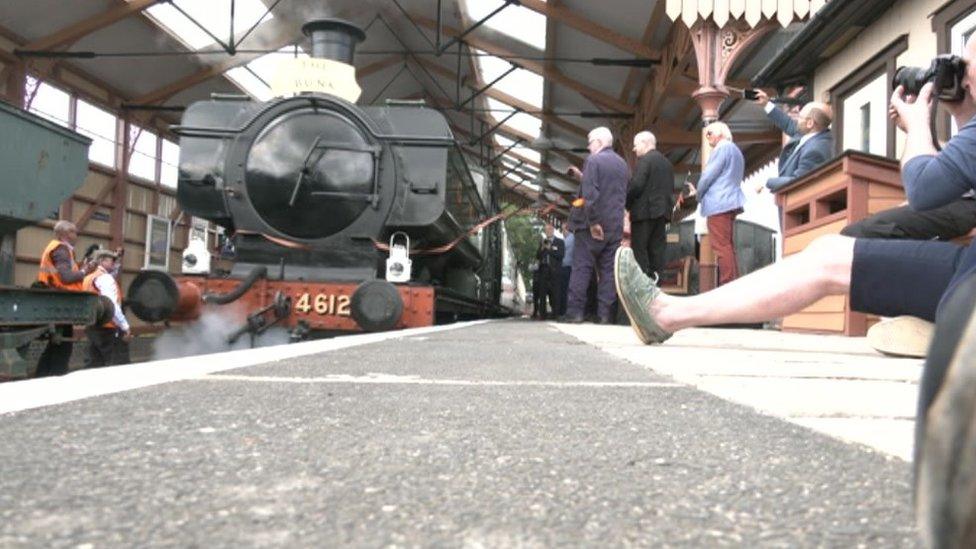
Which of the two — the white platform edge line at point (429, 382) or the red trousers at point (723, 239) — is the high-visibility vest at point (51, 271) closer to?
the red trousers at point (723, 239)

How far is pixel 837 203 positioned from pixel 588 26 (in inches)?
242

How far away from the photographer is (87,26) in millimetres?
11773

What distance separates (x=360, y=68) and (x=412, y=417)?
15771mm

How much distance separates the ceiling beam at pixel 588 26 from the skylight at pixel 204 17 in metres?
4.25

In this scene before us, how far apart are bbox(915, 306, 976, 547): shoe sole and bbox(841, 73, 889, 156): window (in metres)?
7.17

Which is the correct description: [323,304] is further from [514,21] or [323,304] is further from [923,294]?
[514,21]

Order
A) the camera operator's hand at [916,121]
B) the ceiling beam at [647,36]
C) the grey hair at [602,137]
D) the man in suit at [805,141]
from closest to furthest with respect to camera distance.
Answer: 1. the camera operator's hand at [916,121]
2. the man in suit at [805,141]
3. the grey hair at [602,137]
4. the ceiling beam at [647,36]

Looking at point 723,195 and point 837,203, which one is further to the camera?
point 723,195

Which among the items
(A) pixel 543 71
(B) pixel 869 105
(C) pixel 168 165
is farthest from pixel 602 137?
(C) pixel 168 165

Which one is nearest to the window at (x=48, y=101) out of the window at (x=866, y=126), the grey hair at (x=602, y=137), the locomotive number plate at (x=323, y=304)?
the locomotive number plate at (x=323, y=304)

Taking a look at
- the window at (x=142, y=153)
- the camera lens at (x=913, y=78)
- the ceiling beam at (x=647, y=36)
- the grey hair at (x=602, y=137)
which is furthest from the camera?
the window at (x=142, y=153)

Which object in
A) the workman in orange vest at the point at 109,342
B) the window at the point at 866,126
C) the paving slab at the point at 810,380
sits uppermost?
the window at the point at 866,126

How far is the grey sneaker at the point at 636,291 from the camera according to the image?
3422 millimetres

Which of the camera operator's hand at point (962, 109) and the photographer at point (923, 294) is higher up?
the camera operator's hand at point (962, 109)
